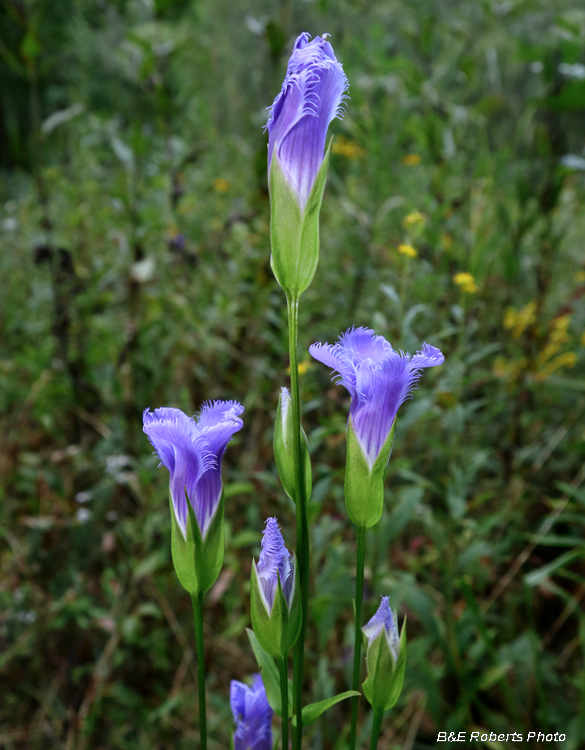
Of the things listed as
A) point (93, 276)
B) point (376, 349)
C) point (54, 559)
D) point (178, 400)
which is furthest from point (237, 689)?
point (93, 276)

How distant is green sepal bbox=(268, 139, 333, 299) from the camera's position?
1.37 feet

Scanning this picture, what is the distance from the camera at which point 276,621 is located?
1.34ft

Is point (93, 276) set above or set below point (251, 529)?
above

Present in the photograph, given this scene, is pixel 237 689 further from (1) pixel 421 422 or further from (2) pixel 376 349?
(1) pixel 421 422

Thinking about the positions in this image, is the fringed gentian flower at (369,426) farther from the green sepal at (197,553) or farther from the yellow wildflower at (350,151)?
the yellow wildflower at (350,151)

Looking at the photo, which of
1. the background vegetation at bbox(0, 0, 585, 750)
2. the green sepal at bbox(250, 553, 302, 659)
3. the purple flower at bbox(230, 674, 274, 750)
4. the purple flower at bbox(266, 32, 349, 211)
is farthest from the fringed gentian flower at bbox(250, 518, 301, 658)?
the background vegetation at bbox(0, 0, 585, 750)

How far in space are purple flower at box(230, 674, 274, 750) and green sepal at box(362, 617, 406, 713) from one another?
0.37 feet

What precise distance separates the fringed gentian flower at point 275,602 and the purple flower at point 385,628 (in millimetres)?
68

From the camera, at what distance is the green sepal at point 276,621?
41 cm

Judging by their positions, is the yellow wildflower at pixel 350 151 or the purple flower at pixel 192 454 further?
the yellow wildflower at pixel 350 151

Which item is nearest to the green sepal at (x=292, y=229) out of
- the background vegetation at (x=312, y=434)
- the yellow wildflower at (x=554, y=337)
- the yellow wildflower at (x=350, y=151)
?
Result: the background vegetation at (x=312, y=434)

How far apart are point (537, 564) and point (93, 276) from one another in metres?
1.34

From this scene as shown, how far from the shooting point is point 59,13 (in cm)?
512

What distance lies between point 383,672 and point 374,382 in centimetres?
22
